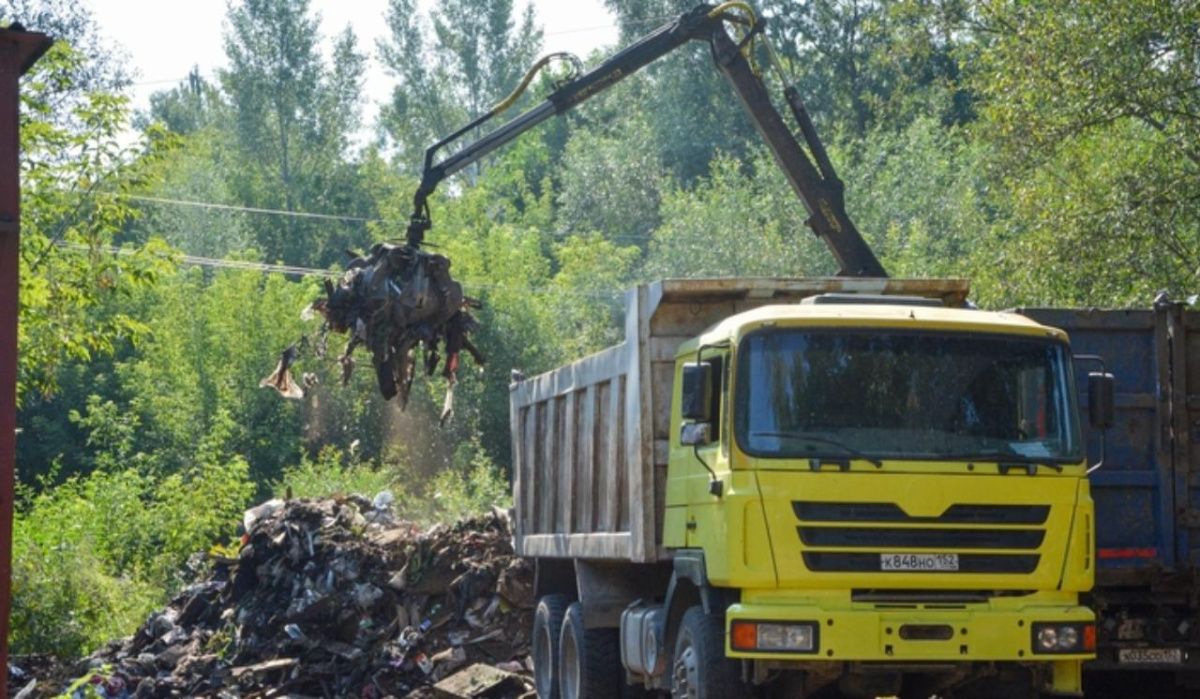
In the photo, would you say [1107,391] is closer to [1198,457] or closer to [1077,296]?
[1198,457]

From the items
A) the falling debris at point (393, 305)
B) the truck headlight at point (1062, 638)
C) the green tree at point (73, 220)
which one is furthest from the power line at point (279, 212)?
the truck headlight at point (1062, 638)

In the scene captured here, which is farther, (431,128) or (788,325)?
(431,128)

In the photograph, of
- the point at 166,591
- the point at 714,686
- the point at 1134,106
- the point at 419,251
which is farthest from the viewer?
the point at 166,591

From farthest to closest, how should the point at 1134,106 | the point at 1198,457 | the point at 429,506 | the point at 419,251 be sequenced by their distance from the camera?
the point at 429,506 → the point at 1134,106 → the point at 419,251 → the point at 1198,457

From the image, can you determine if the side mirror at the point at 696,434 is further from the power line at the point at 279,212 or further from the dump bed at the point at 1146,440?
the power line at the point at 279,212

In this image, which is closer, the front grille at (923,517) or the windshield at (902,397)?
the front grille at (923,517)

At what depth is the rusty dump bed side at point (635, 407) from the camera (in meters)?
10.1

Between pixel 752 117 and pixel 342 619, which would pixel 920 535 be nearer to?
pixel 752 117

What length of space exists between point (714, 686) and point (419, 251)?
237 inches

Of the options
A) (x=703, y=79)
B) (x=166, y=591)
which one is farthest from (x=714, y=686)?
(x=703, y=79)

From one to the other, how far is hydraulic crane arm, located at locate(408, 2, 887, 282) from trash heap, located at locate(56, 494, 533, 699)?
3779 mm

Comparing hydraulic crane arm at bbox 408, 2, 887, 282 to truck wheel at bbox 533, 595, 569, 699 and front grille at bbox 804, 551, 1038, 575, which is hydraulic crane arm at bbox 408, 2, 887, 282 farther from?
front grille at bbox 804, 551, 1038, 575

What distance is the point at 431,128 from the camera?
61344mm

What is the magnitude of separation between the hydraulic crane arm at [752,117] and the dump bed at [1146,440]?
3279mm
